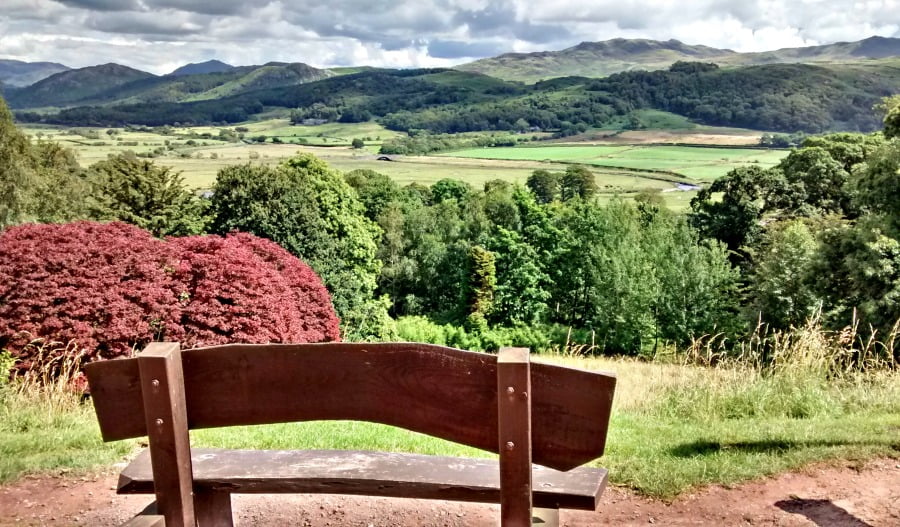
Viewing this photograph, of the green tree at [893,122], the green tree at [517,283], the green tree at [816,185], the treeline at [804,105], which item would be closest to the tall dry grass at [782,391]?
the green tree at [893,122]

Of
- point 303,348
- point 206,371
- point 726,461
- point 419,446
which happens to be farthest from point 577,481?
point 419,446

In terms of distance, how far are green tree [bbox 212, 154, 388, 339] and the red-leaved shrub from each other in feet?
47.0

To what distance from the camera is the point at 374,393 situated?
3191 millimetres

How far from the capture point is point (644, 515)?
5348mm

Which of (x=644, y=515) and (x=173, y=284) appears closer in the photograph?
(x=644, y=515)

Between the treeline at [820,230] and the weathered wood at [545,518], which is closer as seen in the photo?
the weathered wood at [545,518]

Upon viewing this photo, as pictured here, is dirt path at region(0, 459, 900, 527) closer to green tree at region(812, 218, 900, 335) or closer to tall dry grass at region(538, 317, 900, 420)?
tall dry grass at region(538, 317, 900, 420)

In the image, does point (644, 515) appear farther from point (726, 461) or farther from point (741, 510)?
point (726, 461)

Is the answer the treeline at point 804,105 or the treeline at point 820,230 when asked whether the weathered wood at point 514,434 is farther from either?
the treeline at point 804,105

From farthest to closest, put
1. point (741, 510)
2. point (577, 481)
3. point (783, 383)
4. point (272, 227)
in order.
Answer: point (272, 227) → point (783, 383) → point (741, 510) → point (577, 481)

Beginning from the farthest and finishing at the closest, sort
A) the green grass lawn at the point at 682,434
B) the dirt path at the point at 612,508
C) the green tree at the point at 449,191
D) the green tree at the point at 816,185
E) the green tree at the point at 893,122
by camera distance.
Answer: the green tree at the point at 449,191 → the green tree at the point at 816,185 → the green tree at the point at 893,122 → the green grass lawn at the point at 682,434 → the dirt path at the point at 612,508

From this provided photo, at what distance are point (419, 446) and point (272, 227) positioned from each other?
23.0m

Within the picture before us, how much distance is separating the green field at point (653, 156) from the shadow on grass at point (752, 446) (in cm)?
9080

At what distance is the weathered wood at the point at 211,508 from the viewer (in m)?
3.68
